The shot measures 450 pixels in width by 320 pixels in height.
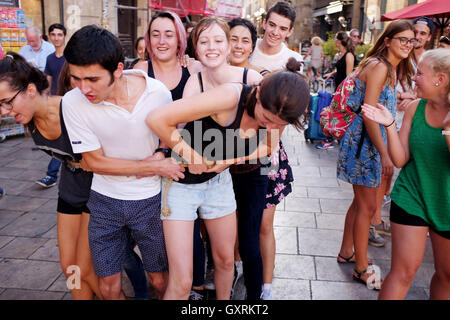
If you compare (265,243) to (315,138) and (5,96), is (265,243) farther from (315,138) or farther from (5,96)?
(315,138)

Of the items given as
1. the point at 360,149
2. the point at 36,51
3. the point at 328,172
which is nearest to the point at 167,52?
the point at 360,149

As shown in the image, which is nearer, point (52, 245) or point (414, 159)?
point (414, 159)

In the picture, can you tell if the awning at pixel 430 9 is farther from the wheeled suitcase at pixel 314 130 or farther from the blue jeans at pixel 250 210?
the blue jeans at pixel 250 210

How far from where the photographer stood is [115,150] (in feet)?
7.41

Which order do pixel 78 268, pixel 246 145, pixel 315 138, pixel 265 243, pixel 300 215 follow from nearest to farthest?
pixel 246 145, pixel 78 268, pixel 265 243, pixel 300 215, pixel 315 138

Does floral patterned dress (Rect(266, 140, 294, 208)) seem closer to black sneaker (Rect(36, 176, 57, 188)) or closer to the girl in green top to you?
the girl in green top

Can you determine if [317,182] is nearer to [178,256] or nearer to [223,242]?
[223,242]

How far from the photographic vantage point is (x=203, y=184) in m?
Result: 2.35

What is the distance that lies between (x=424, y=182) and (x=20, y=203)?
4.29 metres

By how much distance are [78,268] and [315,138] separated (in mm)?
6151

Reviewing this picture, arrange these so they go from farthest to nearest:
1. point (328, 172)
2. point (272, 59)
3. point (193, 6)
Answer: point (193, 6) → point (328, 172) → point (272, 59)

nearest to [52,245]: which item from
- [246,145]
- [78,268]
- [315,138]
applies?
[78,268]

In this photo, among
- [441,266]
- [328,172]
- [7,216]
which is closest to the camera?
[441,266]

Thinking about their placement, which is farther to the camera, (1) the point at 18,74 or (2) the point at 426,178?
(2) the point at 426,178
